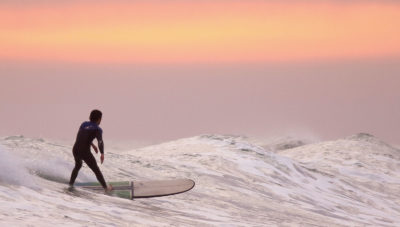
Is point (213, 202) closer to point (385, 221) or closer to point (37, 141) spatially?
point (37, 141)

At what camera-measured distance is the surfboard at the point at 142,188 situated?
30.1 meters

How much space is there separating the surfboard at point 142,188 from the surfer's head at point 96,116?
2747 millimetres

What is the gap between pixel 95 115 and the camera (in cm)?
2795

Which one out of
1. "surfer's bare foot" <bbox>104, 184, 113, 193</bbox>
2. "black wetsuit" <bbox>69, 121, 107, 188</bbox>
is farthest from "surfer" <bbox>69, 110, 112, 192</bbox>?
"surfer's bare foot" <bbox>104, 184, 113, 193</bbox>

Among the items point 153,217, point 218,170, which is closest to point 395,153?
point 218,170

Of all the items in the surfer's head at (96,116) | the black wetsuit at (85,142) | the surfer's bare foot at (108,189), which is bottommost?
the surfer's bare foot at (108,189)

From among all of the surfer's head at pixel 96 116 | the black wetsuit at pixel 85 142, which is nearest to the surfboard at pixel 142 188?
the black wetsuit at pixel 85 142

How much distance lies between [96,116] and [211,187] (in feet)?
56.8

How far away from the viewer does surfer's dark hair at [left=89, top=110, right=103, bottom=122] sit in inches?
1101

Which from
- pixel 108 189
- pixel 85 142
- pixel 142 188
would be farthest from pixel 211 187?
pixel 85 142

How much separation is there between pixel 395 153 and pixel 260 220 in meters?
64.5

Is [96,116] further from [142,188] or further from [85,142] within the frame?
[142,188]

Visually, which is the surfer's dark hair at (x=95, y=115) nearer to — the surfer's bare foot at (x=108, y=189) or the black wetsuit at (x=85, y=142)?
the black wetsuit at (x=85, y=142)

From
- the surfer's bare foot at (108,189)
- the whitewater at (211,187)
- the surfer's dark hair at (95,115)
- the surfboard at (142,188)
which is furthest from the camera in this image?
the surfboard at (142,188)
